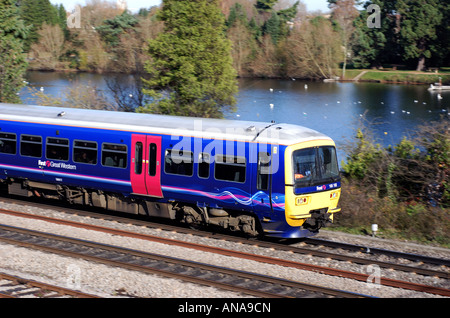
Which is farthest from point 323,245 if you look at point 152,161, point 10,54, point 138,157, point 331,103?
point 331,103

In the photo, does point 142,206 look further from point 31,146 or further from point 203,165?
point 31,146

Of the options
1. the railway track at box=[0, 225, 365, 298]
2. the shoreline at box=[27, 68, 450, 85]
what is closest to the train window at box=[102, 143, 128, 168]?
the railway track at box=[0, 225, 365, 298]

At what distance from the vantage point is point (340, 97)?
1998 inches

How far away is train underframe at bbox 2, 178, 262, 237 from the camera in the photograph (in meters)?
14.1

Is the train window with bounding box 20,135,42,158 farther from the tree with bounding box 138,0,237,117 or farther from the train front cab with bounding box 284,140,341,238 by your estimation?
the tree with bounding box 138,0,237,117

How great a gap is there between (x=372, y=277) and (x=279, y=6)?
10604 centimetres

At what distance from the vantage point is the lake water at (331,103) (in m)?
36.0

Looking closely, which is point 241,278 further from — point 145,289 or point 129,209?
point 129,209

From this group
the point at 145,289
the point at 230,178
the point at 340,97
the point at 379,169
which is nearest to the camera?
the point at 145,289

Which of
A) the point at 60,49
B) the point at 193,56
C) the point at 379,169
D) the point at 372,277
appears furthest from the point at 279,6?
the point at 372,277

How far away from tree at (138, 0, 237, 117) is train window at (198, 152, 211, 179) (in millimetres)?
11245

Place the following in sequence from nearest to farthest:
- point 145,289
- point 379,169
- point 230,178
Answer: point 145,289
point 230,178
point 379,169

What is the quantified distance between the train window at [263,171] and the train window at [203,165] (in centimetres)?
141

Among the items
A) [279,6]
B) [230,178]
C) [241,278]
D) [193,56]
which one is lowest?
[241,278]
